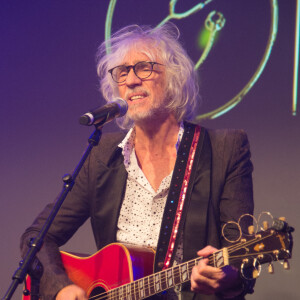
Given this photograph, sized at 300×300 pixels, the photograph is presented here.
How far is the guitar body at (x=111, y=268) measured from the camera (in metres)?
2.19

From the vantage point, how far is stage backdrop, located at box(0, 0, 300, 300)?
3.07 metres

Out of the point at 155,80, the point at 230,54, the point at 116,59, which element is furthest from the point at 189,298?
the point at 230,54

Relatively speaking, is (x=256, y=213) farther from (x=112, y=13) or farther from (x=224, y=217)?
(x=112, y=13)

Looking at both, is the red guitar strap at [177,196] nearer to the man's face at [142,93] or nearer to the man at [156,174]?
the man at [156,174]

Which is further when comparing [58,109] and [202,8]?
[58,109]

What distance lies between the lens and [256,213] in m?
3.12

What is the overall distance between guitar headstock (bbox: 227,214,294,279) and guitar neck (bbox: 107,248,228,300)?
0.17ft

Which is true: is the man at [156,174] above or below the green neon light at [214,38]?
below

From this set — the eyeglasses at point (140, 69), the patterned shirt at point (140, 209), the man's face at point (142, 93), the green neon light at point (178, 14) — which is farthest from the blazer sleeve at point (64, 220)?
the green neon light at point (178, 14)

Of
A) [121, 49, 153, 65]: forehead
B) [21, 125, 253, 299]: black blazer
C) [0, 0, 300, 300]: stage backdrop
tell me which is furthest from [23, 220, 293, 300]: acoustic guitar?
[0, 0, 300, 300]: stage backdrop

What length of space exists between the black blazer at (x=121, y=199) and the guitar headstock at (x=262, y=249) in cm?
47

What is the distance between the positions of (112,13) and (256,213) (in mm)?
1883

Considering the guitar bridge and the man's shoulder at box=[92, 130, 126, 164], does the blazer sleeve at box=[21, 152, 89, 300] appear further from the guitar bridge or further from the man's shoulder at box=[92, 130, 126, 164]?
the guitar bridge

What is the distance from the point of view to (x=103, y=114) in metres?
2.04
